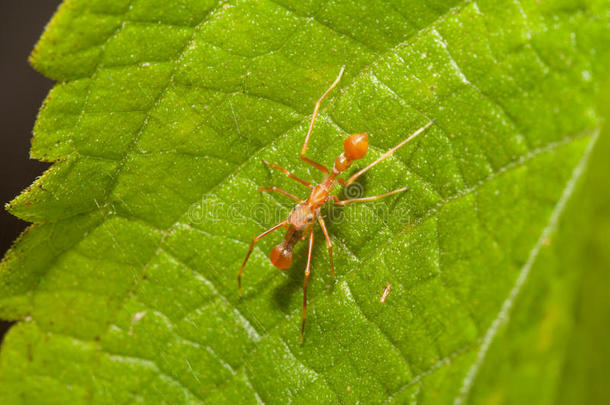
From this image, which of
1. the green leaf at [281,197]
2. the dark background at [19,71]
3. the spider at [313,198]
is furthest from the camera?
the dark background at [19,71]

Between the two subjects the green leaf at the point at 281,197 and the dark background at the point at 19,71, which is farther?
the dark background at the point at 19,71

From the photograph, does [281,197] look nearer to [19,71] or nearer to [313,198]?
[313,198]

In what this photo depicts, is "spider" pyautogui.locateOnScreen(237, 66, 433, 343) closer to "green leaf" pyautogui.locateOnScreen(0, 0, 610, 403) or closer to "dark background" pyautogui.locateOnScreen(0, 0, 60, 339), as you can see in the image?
"green leaf" pyautogui.locateOnScreen(0, 0, 610, 403)

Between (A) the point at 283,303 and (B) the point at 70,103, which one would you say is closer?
(B) the point at 70,103

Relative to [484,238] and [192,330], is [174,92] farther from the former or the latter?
[484,238]

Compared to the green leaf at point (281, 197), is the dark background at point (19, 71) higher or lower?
higher

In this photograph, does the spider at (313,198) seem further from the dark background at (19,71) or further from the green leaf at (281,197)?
the dark background at (19,71)

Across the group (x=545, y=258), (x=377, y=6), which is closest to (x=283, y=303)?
(x=545, y=258)

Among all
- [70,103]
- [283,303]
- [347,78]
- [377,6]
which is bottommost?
[283,303]

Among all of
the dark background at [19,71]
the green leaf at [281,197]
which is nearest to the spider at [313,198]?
the green leaf at [281,197]
